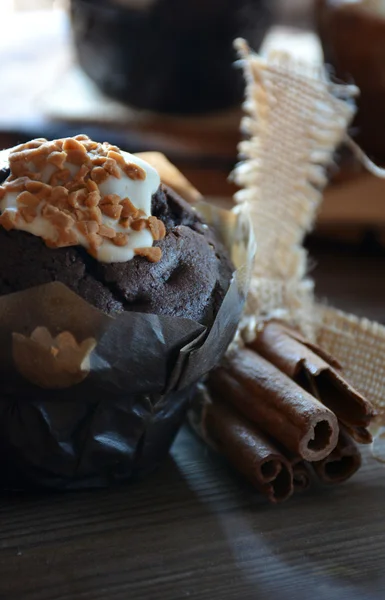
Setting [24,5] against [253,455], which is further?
[24,5]

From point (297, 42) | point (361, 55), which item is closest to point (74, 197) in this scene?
point (361, 55)

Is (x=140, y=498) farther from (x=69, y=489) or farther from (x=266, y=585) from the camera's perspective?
(x=266, y=585)

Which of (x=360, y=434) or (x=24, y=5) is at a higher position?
(x=360, y=434)

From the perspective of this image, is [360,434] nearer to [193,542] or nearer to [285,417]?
[285,417]

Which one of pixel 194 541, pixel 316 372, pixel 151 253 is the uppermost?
pixel 151 253

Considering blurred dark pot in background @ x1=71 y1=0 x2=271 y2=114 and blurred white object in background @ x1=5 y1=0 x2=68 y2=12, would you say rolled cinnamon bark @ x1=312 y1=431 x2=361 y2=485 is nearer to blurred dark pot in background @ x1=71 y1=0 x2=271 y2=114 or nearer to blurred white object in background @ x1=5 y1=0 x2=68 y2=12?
blurred dark pot in background @ x1=71 y1=0 x2=271 y2=114

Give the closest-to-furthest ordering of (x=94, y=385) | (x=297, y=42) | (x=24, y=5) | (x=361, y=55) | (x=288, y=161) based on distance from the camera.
Answer: (x=94, y=385) → (x=288, y=161) → (x=361, y=55) → (x=297, y=42) → (x=24, y=5)

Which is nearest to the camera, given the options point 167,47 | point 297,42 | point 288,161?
point 288,161

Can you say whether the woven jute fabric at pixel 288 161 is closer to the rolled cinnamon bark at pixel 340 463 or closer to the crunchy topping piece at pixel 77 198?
the rolled cinnamon bark at pixel 340 463
